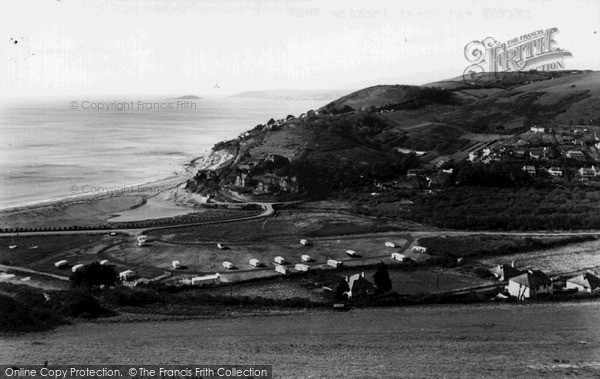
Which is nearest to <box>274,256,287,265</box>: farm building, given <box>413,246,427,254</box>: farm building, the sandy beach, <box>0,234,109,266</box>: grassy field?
<box>413,246,427,254</box>: farm building

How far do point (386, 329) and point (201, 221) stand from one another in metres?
25.3

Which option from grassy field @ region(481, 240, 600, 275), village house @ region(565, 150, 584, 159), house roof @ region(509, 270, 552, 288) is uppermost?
village house @ region(565, 150, 584, 159)

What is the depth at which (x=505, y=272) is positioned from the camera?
28.4 metres

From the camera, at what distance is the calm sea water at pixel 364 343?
15.2 meters

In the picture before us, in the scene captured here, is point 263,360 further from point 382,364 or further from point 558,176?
point 558,176

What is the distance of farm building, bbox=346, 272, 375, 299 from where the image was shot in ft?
82.0

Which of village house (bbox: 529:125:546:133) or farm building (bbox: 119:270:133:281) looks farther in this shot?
village house (bbox: 529:125:546:133)

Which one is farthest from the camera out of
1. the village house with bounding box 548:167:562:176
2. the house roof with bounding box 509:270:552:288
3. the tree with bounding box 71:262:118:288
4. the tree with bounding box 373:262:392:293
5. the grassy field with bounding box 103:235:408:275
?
the village house with bounding box 548:167:562:176

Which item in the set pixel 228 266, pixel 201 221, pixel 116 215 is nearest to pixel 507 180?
pixel 201 221

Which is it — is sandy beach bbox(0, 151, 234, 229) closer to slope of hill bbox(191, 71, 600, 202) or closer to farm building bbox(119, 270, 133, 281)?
slope of hill bbox(191, 71, 600, 202)

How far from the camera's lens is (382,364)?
1547 centimetres

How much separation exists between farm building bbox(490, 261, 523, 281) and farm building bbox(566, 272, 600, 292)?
240 centimetres

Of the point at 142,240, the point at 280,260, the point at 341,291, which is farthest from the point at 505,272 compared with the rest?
the point at 142,240

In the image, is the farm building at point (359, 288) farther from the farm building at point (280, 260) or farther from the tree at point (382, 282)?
the farm building at point (280, 260)
